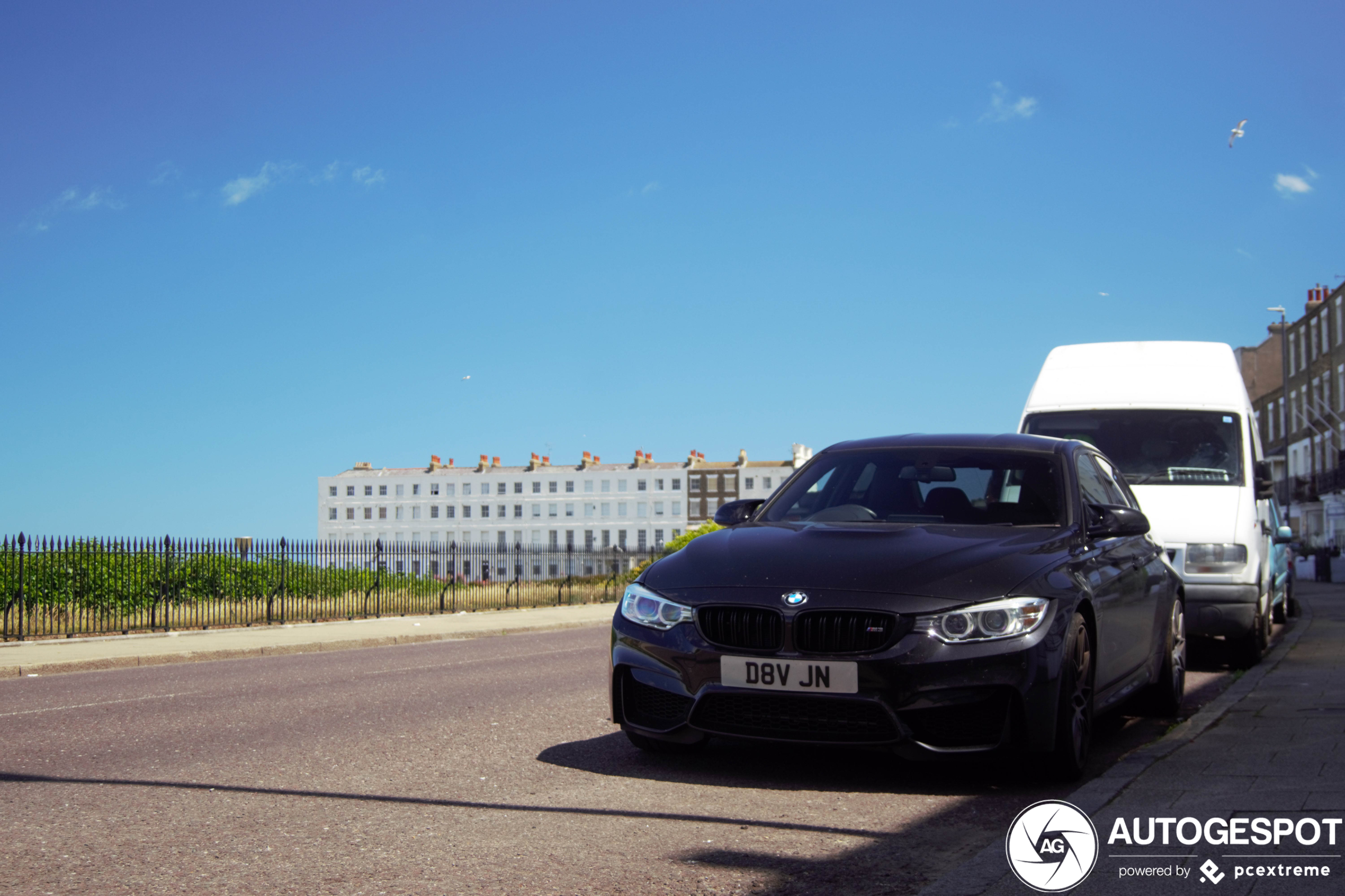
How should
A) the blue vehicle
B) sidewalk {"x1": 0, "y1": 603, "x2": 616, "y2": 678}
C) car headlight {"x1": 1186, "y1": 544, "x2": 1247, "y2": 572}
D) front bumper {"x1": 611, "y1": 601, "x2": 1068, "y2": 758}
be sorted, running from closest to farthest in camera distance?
1. front bumper {"x1": 611, "y1": 601, "x2": 1068, "y2": 758}
2. car headlight {"x1": 1186, "y1": 544, "x2": 1247, "y2": 572}
3. the blue vehicle
4. sidewalk {"x1": 0, "y1": 603, "x2": 616, "y2": 678}

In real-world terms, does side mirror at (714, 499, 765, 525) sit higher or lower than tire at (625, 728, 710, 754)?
higher

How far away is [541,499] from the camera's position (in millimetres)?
157125

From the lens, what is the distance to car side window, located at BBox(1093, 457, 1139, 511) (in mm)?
7555

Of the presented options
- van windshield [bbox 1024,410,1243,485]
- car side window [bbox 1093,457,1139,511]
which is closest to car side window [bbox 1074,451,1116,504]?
car side window [bbox 1093,457,1139,511]

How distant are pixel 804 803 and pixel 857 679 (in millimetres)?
565

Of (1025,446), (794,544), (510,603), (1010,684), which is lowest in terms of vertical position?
(510,603)

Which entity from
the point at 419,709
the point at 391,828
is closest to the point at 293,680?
the point at 419,709

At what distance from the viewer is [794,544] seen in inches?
225

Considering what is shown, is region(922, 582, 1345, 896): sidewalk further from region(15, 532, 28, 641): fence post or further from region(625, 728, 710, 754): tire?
region(15, 532, 28, 641): fence post

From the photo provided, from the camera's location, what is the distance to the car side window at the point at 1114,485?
7.55 m

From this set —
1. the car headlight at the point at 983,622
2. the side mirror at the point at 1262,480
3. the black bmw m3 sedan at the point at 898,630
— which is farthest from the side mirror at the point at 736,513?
the side mirror at the point at 1262,480

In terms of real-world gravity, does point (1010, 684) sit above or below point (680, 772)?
above

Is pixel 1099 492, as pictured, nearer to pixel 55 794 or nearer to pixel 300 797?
pixel 300 797

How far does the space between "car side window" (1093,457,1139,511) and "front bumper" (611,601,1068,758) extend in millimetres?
2497
